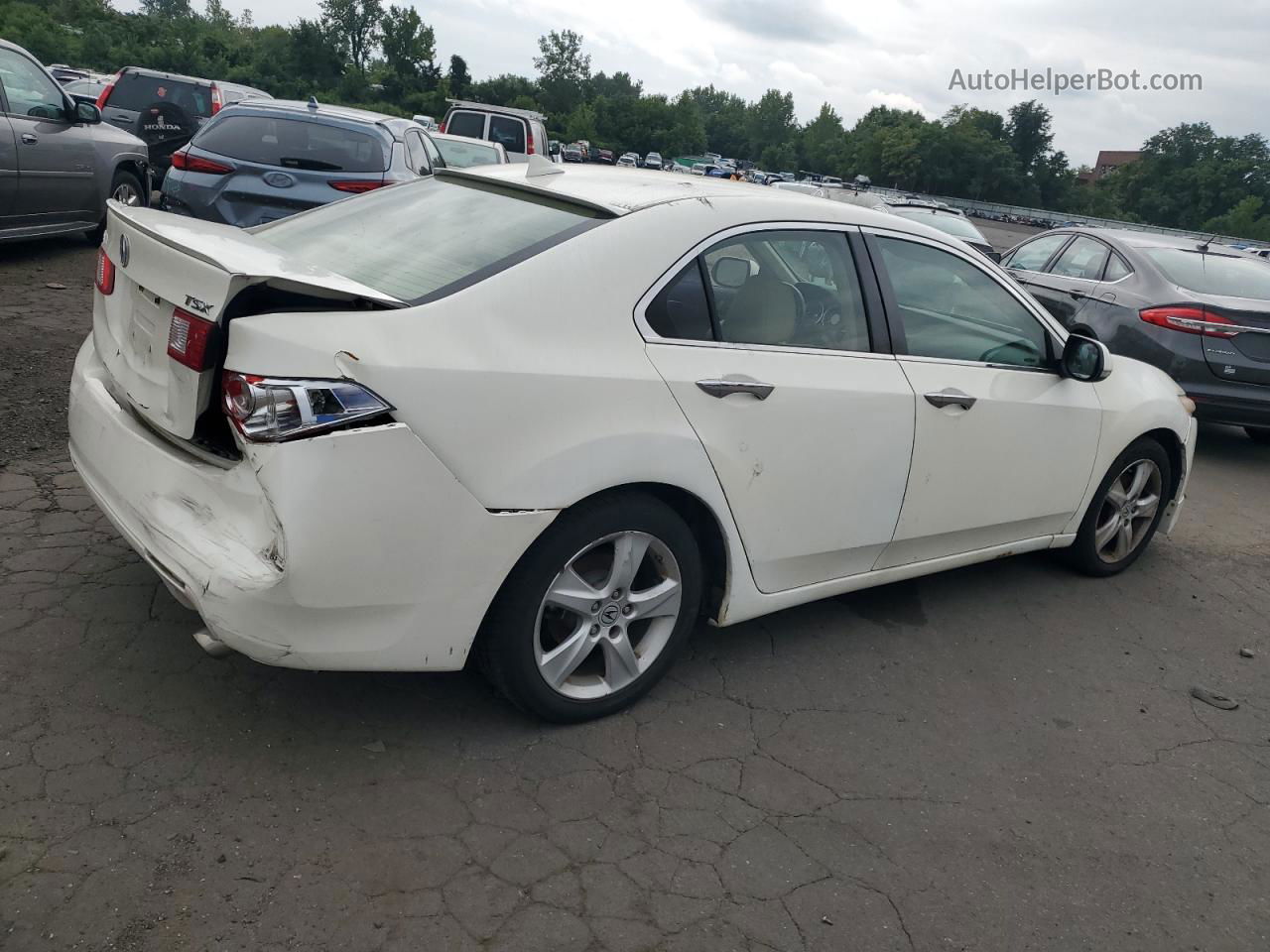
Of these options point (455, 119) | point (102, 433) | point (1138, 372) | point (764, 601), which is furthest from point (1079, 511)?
point (455, 119)

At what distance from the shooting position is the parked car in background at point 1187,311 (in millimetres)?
7203

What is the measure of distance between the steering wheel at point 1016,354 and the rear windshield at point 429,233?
185 cm

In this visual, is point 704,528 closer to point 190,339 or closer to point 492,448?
point 492,448

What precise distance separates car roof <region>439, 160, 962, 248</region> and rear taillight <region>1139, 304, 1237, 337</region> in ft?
13.9

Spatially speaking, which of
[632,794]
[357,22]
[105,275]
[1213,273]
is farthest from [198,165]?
[357,22]

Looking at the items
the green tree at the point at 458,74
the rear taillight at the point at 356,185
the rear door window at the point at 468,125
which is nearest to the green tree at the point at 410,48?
the green tree at the point at 458,74

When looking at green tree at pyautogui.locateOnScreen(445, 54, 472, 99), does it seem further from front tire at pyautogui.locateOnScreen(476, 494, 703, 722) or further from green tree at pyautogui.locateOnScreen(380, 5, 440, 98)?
front tire at pyautogui.locateOnScreen(476, 494, 703, 722)

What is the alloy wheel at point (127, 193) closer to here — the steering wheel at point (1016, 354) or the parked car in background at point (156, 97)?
the parked car in background at point (156, 97)

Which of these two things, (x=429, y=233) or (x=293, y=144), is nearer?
(x=429, y=233)

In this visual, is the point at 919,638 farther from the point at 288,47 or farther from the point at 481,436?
the point at 288,47

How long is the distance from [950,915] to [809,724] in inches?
34.8

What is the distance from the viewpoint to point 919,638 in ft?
13.6

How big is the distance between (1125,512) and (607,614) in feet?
10.1

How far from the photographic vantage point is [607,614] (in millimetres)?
3098
